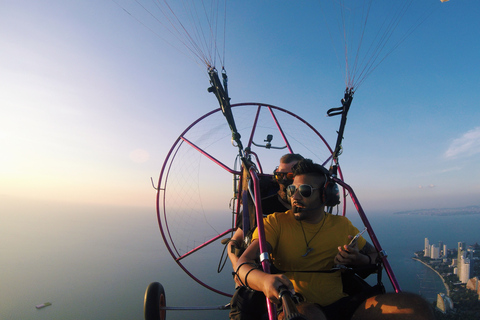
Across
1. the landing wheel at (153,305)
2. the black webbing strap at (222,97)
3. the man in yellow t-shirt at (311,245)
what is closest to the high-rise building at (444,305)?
the landing wheel at (153,305)

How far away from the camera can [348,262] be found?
61.6 inches

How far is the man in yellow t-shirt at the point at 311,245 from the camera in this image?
165 cm

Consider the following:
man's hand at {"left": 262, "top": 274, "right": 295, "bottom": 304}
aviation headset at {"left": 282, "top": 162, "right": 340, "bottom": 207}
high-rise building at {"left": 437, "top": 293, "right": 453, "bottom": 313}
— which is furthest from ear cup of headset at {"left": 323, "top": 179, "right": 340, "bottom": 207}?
high-rise building at {"left": 437, "top": 293, "right": 453, "bottom": 313}

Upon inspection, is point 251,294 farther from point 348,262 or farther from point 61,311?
point 61,311

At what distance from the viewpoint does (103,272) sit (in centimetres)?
5869

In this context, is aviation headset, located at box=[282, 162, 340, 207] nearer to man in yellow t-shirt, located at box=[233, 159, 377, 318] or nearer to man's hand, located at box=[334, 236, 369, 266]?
man in yellow t-shirt, located at box=[233, 159, 377, 318]

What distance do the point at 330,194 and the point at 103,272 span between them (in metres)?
72.1

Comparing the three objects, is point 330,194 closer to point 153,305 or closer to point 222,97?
point 222,97

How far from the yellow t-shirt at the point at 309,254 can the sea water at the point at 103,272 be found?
2760 cm

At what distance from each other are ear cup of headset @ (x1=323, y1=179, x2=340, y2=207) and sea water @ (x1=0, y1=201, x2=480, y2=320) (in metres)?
27.6

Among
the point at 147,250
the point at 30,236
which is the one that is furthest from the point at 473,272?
the point at 30,236

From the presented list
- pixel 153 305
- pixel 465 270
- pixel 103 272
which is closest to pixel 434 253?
pixel 465 270

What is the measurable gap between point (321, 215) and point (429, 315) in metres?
0.84

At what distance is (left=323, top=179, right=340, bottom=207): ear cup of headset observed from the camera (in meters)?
1.89
